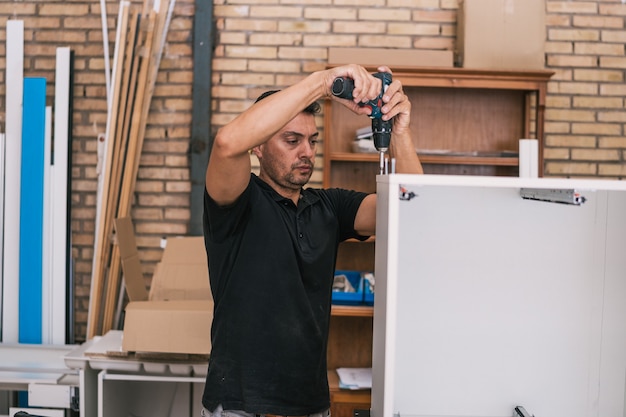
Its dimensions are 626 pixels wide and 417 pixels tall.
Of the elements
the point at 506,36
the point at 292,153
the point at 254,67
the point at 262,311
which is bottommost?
the point at 262,311

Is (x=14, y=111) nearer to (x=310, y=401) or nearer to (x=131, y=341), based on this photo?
(x=131, y=341)

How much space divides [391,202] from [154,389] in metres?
2.62

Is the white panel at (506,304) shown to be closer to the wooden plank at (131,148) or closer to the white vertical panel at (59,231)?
the wooden plank at (131,148)

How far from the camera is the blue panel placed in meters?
3.53

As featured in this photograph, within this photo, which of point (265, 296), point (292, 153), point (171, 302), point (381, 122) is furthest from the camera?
point (171, 302)

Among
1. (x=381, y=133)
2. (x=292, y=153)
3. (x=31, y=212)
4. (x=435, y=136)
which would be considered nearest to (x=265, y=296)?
(x=292, y=153)

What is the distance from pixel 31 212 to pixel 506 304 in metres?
2.64

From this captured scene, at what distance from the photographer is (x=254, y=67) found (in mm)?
3623

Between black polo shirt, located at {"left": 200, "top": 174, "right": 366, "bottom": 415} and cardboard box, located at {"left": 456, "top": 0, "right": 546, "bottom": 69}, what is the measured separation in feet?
5.83

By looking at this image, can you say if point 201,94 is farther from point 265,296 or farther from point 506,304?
point 506,304

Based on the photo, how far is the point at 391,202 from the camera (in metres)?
1.29

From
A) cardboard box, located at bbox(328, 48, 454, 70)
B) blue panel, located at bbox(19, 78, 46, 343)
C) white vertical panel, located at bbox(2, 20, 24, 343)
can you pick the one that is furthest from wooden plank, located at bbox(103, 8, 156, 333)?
cardboard box, located at bbox(328, 48, 454, 70)

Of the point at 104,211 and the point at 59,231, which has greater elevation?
Answer: the point at 104,211

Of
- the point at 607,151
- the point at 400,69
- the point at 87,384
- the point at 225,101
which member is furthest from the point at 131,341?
the point at 607,151
